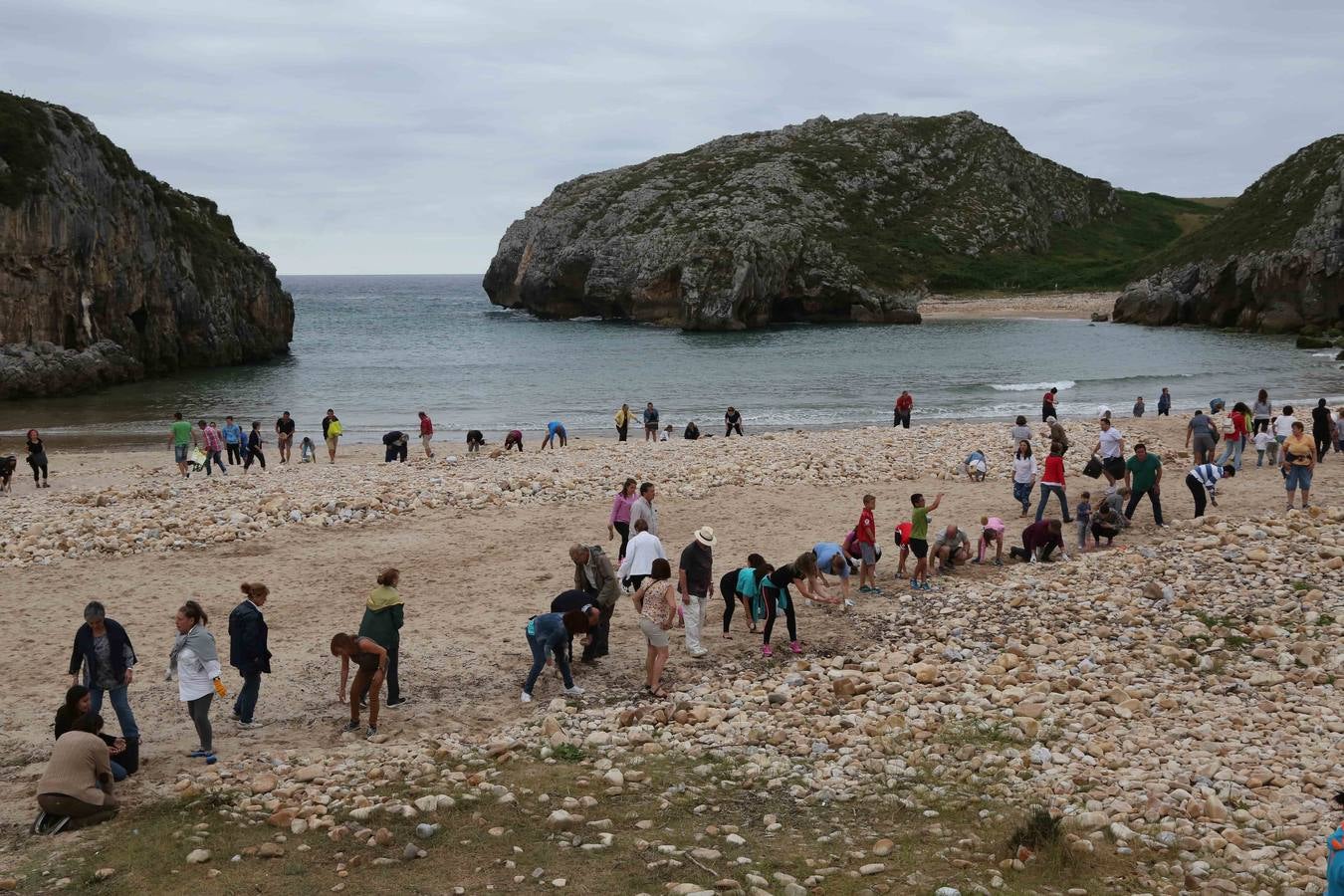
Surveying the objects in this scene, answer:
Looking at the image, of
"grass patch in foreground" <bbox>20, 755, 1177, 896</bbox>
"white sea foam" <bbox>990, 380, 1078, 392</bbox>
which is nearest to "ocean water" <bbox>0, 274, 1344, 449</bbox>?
"white sea foam" <bbox>990, 380, 1078, 392</bbox>

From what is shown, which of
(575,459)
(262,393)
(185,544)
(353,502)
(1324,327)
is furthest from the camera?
(1324,327)

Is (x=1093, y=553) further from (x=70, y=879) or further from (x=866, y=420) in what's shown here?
(x=866, y=420)

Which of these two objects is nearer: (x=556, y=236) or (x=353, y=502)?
(x=353, y=502)

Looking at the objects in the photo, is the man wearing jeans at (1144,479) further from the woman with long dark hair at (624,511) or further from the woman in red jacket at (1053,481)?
the woman with long dark hair at (624,511)

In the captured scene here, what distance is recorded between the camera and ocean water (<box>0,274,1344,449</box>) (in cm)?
4566

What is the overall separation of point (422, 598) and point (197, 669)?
18.4 ft

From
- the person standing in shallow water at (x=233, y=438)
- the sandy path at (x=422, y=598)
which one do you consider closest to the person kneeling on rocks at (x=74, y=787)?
the sandy path at (x=422, y=598)

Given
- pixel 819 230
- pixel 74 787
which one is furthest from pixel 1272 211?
pixel 74 787

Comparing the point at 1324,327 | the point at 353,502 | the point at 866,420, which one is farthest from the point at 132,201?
the point at 1324,327

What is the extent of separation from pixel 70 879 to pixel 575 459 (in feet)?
60.7

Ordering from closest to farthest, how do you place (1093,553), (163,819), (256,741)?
(163,819) → (256,741) → (1093,553)

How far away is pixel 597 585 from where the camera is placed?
42.4 ft

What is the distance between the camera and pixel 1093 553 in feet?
53.9

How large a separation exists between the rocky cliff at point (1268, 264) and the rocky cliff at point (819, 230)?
20.5 meters
